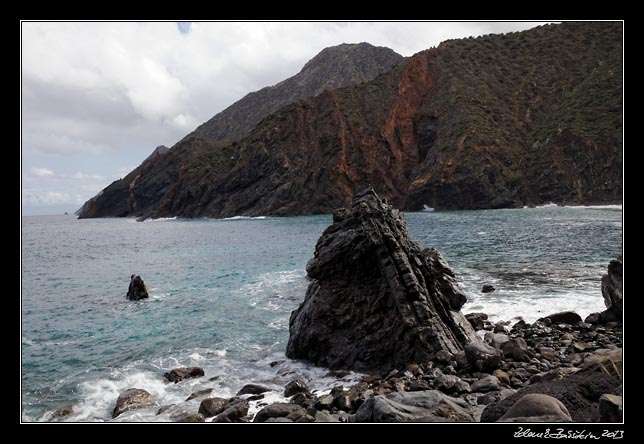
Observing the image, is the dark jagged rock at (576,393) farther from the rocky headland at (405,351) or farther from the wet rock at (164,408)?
the wet rock at (164,408)

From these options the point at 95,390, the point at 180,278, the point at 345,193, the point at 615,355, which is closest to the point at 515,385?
the point at 615,355

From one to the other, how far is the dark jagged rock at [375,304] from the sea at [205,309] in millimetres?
1043

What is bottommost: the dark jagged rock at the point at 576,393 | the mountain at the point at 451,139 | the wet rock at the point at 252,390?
the wet rock at the point at 252,390

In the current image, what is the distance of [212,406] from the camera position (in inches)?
437

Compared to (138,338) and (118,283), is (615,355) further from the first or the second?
(118,283)

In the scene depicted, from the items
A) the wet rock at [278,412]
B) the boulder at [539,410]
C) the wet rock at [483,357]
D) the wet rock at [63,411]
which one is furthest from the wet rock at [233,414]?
the wet rock at [483,357]

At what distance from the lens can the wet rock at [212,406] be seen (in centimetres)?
1097

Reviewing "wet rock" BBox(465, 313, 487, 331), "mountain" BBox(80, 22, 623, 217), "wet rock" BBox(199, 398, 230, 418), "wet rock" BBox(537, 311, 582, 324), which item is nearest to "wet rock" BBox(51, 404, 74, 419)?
"wet rock" BBox(199, 398, 230, 418)

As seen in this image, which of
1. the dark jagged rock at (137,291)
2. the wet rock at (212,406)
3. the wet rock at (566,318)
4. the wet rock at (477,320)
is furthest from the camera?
the dark jagged rock at (137,291)

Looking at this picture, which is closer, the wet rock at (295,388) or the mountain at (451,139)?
the wet rock at (295,388)

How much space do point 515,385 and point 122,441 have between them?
10.3 meters

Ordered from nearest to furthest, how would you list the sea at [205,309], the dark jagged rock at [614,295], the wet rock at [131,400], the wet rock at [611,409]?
the wet rock at [611,409] < the wet rock at [131,400] < the sea at [205,309] < the dark jagged rock at [614,295]

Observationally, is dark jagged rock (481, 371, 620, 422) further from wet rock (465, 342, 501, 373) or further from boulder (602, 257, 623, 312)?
boulder (602, 257, 623, 312)

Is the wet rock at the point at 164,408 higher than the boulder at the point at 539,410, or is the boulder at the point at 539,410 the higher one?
the boulder at the point at 539,410
